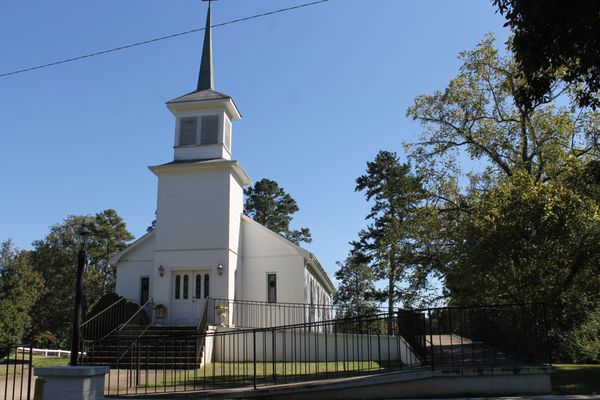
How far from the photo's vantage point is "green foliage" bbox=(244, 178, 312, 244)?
197 feet

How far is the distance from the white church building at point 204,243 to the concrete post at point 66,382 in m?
14.7

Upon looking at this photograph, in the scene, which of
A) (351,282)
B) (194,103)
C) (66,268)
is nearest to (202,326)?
(194,103)

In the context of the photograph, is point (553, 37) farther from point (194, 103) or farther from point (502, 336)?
point (194, 103)

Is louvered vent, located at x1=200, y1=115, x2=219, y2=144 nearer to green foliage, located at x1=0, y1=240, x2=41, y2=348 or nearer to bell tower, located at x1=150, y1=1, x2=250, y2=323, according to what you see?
bell tower, located at x1=150, y1=1, x2=250, y2=323

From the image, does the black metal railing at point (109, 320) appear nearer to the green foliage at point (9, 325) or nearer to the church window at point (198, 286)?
the church window at point (198, 286)

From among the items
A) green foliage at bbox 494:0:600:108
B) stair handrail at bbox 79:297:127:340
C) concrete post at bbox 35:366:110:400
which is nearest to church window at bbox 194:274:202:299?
stair handrail at bbox 79:297:127:340

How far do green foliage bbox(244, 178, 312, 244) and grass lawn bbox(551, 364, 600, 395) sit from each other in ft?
155

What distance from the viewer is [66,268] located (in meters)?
50.5

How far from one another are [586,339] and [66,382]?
9772 millimetres

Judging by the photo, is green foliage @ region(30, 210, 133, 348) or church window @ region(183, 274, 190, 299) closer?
church window @ region(183, 274, 190, 299)

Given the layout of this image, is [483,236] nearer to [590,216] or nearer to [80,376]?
[590,216]

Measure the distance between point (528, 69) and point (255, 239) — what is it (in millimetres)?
18030

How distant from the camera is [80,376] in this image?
7.36 m

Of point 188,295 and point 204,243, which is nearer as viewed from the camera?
point 188,295
